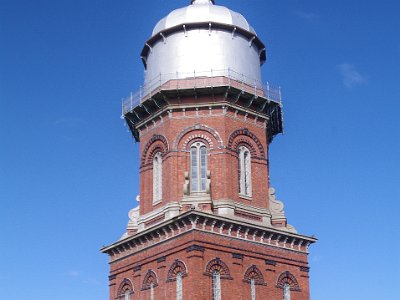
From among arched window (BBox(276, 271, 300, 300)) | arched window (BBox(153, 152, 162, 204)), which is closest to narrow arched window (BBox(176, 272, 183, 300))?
arched window (BBox(153, 152, 162, 204))

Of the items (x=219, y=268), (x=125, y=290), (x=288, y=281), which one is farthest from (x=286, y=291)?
(x=125, y=290)

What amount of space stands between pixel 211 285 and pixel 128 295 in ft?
21.8

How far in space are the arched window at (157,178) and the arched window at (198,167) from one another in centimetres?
224

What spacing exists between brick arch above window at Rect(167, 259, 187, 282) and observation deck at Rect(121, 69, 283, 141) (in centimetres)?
966

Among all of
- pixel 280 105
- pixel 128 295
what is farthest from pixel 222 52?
pixel 128 295

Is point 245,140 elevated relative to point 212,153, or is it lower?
elevated

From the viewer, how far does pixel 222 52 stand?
47219 mm

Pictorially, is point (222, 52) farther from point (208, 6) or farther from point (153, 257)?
point (153, 257)

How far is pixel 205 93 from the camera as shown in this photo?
149 feet

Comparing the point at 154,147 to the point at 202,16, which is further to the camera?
the point at 202,16

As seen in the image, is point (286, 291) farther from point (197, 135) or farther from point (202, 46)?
point (202, 46)

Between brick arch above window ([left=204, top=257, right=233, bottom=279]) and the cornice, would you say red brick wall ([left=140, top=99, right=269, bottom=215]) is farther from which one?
brick arch above window ([left=204, top=257, right=233, bottom=279])

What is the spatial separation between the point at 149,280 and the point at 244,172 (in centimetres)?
817

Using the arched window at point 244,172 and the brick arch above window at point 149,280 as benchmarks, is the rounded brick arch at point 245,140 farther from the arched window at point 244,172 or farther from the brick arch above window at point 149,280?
the brick arch above window at point 149,280
